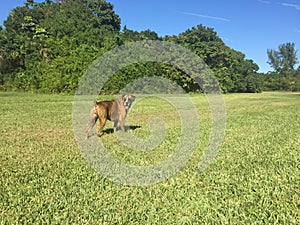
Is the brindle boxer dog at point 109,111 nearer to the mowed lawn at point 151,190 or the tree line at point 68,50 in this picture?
the mowed lawn at point 151,190

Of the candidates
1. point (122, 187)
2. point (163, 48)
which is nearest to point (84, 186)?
point (122, 187)

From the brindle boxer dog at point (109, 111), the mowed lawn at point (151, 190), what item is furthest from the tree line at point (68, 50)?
the mowed lawn at point (151, 190)

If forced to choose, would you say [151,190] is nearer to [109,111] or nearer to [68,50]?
[109,111]

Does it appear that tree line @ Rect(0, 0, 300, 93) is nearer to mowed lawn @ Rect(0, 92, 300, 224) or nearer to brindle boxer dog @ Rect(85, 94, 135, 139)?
brindle boxer dog @ Rect(85, 94, 135, 139)

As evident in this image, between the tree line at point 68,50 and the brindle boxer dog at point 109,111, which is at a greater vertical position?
the tree line at point 68,50

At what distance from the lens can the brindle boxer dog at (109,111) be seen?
19.6ft

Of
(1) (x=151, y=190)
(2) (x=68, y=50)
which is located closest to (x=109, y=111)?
(1) (x=151, y=190)

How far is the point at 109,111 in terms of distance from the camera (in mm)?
6227

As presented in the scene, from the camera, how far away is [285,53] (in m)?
91.3

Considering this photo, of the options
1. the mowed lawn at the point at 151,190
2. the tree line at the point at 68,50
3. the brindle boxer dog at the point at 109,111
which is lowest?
the mowed lawn at the point at 151,190

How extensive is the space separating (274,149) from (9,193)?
185 inches

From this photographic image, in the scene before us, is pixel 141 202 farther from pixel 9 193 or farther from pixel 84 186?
pixel 9 193

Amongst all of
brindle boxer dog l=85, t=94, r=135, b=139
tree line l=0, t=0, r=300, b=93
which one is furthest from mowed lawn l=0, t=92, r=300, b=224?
tree line l=0, t=0, r=300, b=93

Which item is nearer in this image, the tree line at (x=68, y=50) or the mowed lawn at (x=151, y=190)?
the mowed lawn at (x=151, y=190)
